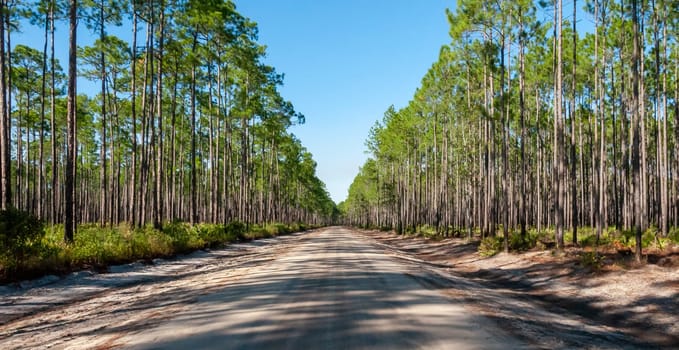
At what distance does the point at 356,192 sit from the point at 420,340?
100 m

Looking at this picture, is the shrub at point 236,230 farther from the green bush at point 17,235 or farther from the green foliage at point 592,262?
the green foliage at point 592,262

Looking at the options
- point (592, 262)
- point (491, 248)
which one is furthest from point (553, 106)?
point (592, 262)

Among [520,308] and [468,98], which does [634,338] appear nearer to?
[520,308]

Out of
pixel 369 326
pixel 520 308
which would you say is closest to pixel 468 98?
pixel 520 308

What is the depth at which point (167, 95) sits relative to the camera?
35719mm

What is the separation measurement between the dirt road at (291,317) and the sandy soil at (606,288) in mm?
663

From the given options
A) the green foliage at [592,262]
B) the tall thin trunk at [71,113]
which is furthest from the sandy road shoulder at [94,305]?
the green foliage at [592,262]

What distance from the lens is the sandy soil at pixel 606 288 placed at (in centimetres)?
730

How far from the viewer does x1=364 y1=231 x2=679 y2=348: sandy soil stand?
7.30m

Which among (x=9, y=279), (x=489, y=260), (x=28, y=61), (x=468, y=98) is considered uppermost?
(x=28, y=61)

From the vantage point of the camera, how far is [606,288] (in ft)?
31.7

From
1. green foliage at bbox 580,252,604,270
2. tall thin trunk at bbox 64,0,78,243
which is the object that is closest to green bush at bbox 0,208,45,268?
tall thin trunk at bbox 64,0,78,243

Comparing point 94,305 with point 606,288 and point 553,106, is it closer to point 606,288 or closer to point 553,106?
point 606,288

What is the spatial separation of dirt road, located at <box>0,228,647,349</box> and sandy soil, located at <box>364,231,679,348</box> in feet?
2.18
